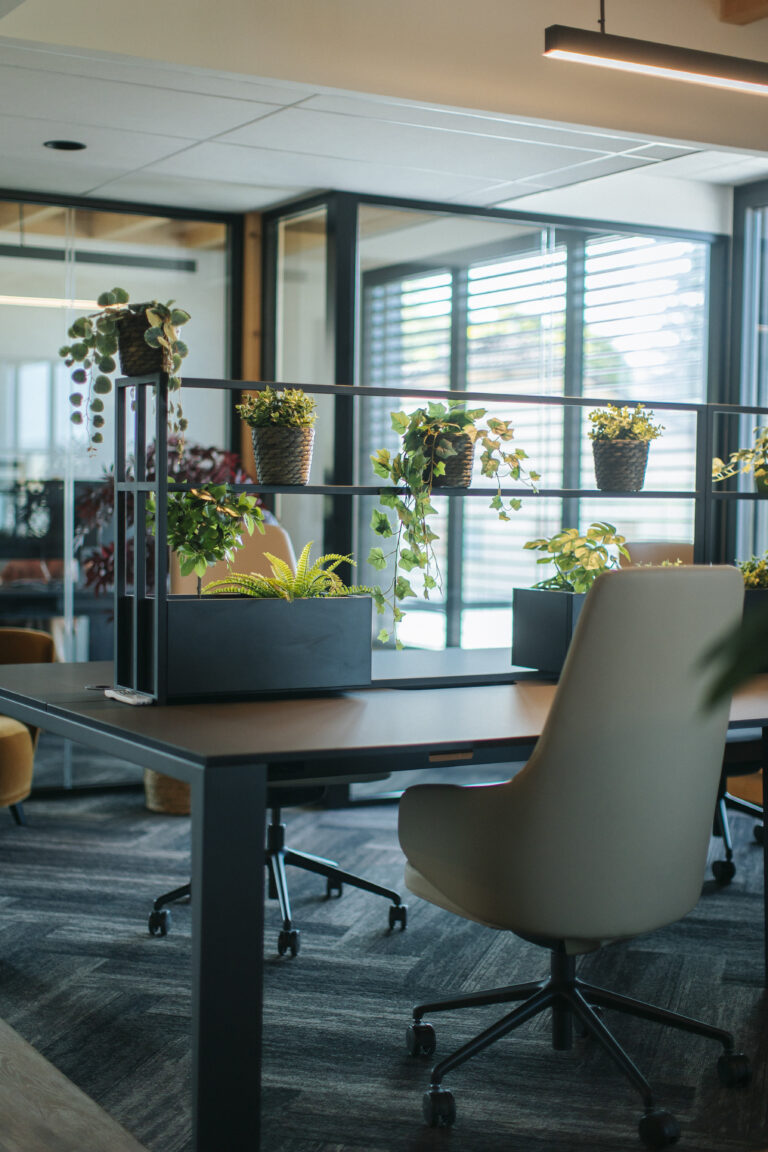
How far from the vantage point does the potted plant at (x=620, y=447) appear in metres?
3.33

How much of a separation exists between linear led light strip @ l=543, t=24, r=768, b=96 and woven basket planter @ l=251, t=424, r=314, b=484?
1.14m

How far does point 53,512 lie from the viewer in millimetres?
4922

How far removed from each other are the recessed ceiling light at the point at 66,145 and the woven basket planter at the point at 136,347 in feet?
5.96

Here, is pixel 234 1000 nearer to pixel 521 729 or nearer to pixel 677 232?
pixel 521 729

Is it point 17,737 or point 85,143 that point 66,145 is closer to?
point 85,143

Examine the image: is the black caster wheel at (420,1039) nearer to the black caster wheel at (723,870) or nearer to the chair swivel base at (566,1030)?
the chair swivel base at (566,1030)

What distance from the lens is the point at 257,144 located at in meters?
4.23

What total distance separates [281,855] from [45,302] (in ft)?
7.82

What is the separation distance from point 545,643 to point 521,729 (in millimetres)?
805

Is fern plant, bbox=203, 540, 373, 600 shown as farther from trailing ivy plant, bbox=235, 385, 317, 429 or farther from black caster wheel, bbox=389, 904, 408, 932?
black caster wheel, bbox=389, 904, 408, 932

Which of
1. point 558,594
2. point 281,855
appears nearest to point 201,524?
point 558,594

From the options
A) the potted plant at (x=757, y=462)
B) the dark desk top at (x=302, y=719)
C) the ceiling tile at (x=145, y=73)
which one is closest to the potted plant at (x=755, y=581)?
the potted plant at (x=757, y=462)

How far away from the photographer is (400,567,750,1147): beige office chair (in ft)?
7.15

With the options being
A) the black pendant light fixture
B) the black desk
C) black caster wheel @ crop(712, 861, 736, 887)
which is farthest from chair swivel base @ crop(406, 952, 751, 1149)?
the black pendant light fixture
